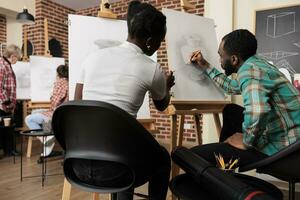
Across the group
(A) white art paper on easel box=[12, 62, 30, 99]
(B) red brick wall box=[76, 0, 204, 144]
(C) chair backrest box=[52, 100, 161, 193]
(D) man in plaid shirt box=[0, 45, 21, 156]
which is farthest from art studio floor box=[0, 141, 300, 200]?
(B) red brick wall box=[76, 0, 204, 144]

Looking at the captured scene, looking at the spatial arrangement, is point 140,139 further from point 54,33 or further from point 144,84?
point 54,33

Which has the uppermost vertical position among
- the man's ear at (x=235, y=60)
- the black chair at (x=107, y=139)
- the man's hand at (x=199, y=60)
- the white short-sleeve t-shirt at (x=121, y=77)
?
the man's hand at (x=199, y=60)

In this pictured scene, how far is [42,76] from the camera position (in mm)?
4152

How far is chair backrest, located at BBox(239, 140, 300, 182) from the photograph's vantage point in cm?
128

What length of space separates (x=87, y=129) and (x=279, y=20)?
222cm

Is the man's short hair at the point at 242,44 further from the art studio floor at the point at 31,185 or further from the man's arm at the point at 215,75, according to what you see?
the art studio floor at the point at 31,185

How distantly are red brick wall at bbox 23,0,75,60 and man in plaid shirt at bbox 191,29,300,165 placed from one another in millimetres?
4487

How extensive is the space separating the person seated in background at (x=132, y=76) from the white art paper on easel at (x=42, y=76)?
10.2ft

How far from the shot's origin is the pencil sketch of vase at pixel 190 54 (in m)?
2.10

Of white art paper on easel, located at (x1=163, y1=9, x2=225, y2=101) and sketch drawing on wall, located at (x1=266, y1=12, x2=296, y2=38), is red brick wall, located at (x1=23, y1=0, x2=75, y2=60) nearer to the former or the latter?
white art paper on easel, located at (x1=163, y1=9, x2=225, y2=101)

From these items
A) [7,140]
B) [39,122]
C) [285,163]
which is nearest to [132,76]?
[285,163]

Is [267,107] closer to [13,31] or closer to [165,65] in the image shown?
[165,65]

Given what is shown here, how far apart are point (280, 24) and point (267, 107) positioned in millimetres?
1502

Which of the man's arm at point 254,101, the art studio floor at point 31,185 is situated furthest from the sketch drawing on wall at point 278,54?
the man's arm at point 254,101
